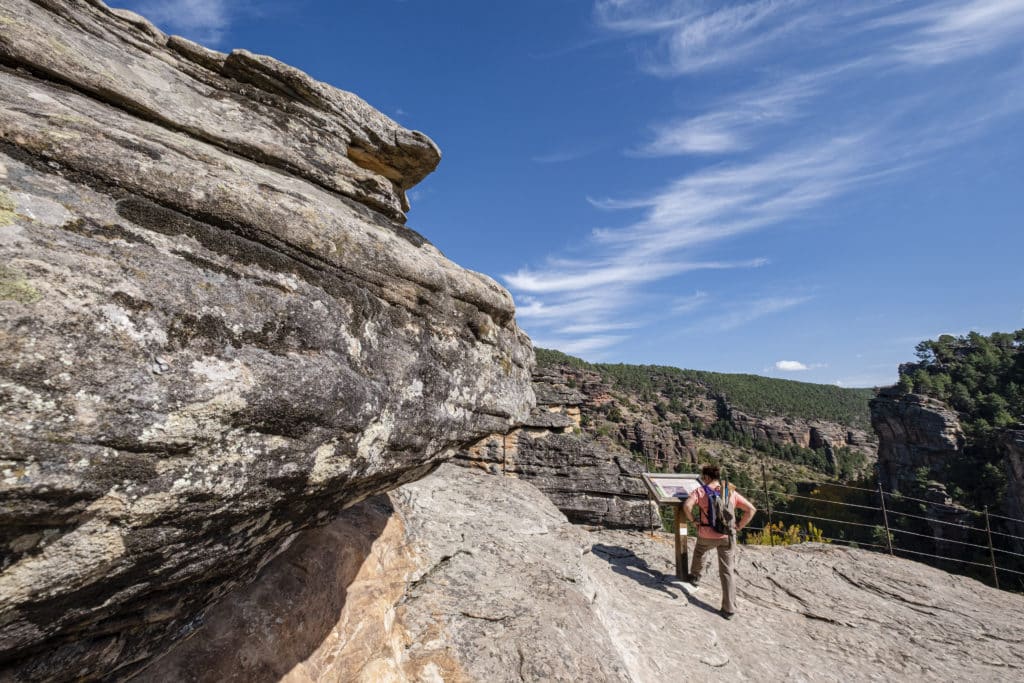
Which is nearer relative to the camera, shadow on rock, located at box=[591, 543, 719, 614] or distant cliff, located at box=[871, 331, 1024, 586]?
shadow on rock, located at box=[591, 543, 719, 614]

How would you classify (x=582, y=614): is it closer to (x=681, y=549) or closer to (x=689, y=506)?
(x=689, y=506)

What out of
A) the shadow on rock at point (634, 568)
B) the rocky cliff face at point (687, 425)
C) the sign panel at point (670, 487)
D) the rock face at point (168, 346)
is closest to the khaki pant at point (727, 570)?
the shadow on rock at point (634, 568)

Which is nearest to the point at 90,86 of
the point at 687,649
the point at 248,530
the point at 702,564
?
the point at 248,530

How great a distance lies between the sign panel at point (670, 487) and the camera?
6.96m

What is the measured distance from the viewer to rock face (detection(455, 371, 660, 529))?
29.1ft

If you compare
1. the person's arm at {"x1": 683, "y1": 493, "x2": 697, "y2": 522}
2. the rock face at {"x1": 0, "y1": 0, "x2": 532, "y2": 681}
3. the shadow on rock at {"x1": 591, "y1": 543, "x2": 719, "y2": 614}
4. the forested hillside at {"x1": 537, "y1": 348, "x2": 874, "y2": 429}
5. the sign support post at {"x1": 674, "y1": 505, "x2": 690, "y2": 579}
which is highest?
the forested hillside at {"x1": 537, "y1": 348, "x2": 874, "y2": 429}

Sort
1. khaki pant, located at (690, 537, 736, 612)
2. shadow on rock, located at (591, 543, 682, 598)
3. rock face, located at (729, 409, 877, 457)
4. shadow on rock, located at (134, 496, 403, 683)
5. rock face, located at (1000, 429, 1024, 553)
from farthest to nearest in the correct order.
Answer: rock face, located at (729, 409, 877, 457) → rock face, located at (1000, 429, 1024, 553) → shadow on rock, located at (591, 543, 682, 598) → khaki pant, located at (690, 537, 736, 612) → shadow on rock, located at (134, 496, 403, 683)

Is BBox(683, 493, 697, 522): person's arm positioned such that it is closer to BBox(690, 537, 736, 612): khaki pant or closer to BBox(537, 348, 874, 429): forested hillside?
BBox(690, 537, 736, 612): khaki pant

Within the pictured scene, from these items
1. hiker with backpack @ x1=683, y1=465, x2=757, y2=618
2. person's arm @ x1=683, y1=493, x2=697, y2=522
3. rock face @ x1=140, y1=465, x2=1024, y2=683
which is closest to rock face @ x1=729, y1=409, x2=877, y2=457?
rock face @ x1=140, y1=465, x2=1024, y2=683

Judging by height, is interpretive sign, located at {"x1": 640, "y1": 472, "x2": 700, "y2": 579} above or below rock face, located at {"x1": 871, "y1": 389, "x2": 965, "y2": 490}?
below

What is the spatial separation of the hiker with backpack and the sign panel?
31cm

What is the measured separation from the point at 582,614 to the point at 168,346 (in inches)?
166

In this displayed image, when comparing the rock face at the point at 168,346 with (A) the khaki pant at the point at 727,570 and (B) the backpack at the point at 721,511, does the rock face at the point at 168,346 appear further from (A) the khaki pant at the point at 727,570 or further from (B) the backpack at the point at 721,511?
(A) the khaki pant at the point at 727,570

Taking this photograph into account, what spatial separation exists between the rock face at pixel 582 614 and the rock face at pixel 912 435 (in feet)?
156
